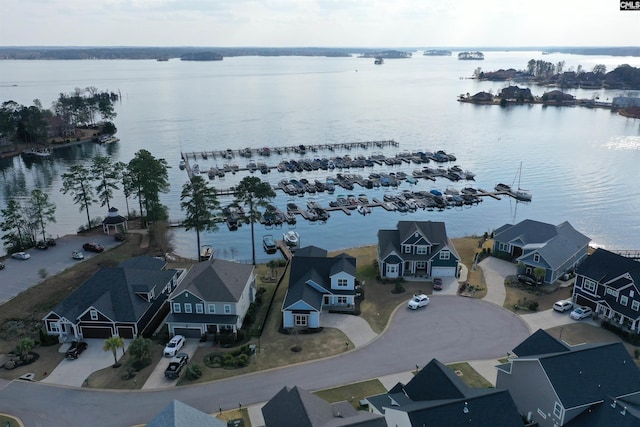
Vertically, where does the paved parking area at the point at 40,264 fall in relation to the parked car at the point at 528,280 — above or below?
below

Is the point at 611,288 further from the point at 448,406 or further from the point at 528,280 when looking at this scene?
the point at 448,406

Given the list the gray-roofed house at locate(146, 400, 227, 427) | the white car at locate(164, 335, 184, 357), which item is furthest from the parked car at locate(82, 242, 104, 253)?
the gray-roofed house at locate(146, 400, 227, 427)

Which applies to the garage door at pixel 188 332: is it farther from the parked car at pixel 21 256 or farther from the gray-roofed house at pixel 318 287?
the parked car at pixel 21 256

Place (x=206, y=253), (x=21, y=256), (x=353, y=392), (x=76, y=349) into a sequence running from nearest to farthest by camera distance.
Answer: (x=353, y=392) → (x=76, y=349) → (x=21, y=256) → (x=206, y=253)

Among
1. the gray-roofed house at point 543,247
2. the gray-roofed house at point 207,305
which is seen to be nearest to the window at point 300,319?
the gray-roofed house at point 207,305

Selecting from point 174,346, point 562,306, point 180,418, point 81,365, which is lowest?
point 81,365

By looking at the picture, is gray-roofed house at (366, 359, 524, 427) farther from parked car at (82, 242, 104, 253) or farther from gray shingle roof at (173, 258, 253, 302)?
parked car at (82, 242, 104, 253)

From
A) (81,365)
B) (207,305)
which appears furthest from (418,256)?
(81,365)
